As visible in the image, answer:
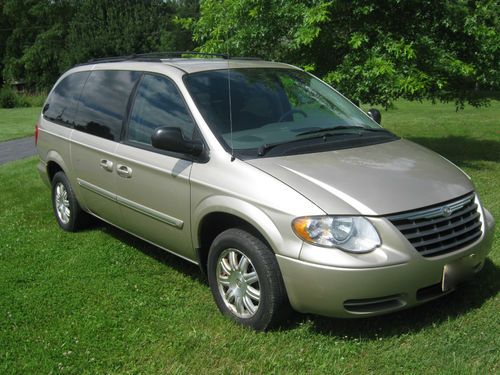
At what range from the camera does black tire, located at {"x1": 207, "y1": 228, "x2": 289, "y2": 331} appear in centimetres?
349

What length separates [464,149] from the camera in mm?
11891

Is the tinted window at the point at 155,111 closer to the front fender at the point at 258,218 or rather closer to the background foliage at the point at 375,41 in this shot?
the front fender at the point at 258,218

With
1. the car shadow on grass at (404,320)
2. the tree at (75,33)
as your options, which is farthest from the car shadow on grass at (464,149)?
the tree at (75,33)

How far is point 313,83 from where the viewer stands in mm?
5121

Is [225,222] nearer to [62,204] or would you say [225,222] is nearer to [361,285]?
[361,285]

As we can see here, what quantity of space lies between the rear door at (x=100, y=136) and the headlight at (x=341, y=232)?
7.19ft

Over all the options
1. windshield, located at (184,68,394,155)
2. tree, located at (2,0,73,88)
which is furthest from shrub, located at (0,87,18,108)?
windshield, located at (184,68,394,155)

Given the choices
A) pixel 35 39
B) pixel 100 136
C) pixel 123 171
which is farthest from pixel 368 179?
pixel 35 39

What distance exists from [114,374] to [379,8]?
7.60 meters

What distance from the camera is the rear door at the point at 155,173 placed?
13.7 feet

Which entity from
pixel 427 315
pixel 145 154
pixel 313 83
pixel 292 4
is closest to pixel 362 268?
pixel 427 315

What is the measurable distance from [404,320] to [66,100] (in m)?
4.13

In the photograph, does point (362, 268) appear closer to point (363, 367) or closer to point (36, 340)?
point (363, 367)

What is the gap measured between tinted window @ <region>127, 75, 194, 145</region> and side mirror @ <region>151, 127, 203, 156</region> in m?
0.20
